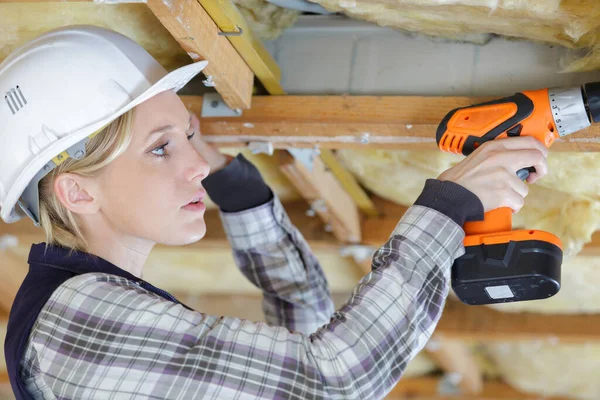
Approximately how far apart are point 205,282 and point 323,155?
141 centimetres

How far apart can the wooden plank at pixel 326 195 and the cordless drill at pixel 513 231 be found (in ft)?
2.50

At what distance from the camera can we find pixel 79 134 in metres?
1.39

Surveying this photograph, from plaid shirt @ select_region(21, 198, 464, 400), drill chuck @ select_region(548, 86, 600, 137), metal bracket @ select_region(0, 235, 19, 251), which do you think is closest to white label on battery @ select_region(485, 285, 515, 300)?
plaid shirt @ select_region(21, 198, 464, 400)

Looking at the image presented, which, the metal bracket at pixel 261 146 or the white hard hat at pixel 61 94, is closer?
the white hard hat at pixel 61 94

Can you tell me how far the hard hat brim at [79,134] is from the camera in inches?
54.9

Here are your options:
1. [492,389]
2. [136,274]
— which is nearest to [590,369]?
[492,389]

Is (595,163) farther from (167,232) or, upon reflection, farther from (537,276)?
(167,232)

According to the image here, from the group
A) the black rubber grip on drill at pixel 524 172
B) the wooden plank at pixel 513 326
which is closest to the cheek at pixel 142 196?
the black rubber grip on drill at pixel 524 172

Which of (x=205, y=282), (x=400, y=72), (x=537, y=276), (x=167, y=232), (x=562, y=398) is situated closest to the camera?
(x=537, y=276)

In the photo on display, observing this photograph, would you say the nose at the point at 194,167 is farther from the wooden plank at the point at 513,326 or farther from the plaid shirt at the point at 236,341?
the wooden plank at the point at 513,326

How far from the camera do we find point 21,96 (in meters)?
1.43

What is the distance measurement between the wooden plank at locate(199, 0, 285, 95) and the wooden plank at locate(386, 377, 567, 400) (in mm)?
2564

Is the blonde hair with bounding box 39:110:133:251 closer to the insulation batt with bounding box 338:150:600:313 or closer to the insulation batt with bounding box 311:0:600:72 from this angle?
the insulation batt with bounding box 311:0:600:72

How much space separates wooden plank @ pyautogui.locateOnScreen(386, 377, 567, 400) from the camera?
385cm
